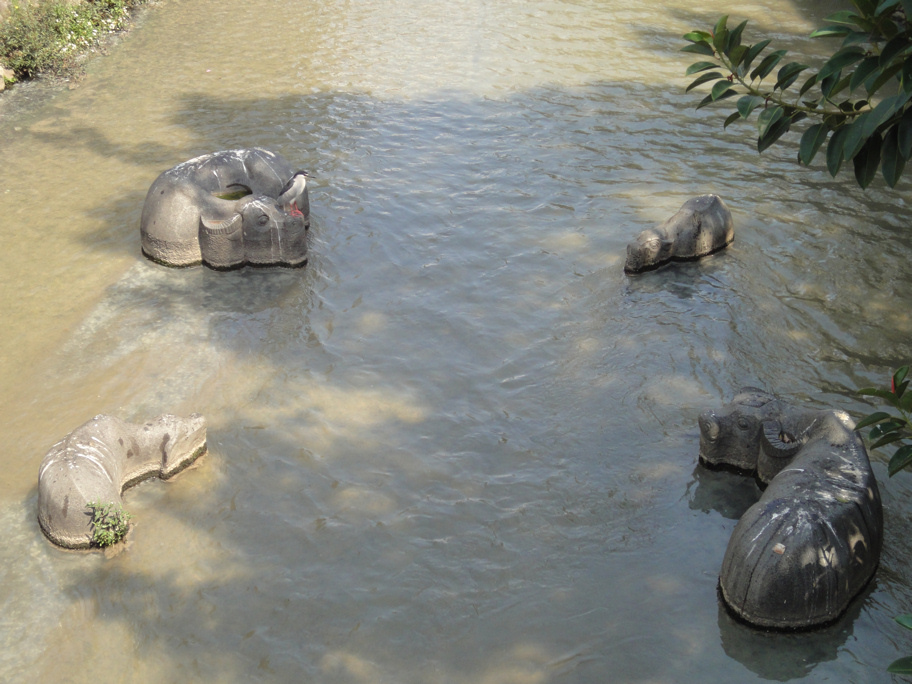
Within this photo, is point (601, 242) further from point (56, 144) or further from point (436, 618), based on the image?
point (56, 144)

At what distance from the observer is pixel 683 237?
7891 mm

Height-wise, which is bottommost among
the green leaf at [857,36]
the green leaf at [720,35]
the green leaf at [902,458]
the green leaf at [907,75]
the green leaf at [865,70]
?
the green leaf at [902,458]

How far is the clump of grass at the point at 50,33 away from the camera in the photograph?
1259 centimetres

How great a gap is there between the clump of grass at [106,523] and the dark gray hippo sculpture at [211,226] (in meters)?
3.50

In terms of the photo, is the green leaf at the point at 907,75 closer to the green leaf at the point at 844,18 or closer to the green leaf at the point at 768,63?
the green leaf at the point at 844,18

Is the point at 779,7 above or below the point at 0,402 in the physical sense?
above

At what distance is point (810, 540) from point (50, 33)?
14.0 metres

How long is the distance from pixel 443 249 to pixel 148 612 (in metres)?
4.91

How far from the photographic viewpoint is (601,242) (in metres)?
8.50

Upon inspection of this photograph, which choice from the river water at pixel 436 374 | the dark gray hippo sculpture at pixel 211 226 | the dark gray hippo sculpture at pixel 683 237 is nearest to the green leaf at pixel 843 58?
the river water at pixel 436 374

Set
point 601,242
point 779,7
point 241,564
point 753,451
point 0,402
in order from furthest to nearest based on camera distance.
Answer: point 779,7, point 601,242, point 0,402, point 753,451, point 241,564

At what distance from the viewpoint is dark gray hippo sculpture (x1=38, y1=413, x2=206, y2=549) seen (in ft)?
16.8

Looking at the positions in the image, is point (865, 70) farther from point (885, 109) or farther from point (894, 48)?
point (885, 109)

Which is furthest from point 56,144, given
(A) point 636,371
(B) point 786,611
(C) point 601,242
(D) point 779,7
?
(D) point 779,7
